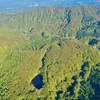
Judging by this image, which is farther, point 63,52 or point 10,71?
point 63,52

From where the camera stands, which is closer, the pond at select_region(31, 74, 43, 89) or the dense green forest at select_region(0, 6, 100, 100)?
the dense green forest at select_region(0, 6, 100, 100)

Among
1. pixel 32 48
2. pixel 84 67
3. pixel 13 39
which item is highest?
pixel 13 39

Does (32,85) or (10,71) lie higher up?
(10,71)

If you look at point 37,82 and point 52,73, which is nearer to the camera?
point 37,82

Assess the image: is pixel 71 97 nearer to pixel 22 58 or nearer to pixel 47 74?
pixel 47 74

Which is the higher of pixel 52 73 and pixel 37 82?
pixel 52 73

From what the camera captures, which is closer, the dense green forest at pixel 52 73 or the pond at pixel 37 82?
the dense green forest at pixel 52 73

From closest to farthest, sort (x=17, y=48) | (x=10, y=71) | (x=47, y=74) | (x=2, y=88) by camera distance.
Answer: (x=2, y=88), (x=47, y=74), (x=10, y=71), (x=17, y=48)

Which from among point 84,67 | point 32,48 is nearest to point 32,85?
point 84,67

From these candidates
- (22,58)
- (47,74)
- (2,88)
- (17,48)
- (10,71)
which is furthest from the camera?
(17,48)
